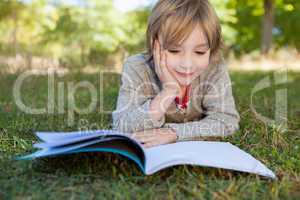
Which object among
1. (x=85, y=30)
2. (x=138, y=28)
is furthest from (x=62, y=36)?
(x=138, y=28)

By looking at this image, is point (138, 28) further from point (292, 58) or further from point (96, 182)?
point (96, 182)

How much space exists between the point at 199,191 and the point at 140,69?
121cm

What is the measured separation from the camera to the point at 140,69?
2.89 meters

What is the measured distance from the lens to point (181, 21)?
2627mm

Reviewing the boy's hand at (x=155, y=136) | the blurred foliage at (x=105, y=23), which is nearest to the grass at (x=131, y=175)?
the boy's hand at (x=155, y=136)

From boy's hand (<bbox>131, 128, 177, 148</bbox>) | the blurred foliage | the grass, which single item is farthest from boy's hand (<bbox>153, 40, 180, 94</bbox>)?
the blurred foliage

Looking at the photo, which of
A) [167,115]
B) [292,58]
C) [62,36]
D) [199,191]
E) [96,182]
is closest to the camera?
[199,191]

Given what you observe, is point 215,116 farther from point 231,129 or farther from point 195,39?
point 195,39

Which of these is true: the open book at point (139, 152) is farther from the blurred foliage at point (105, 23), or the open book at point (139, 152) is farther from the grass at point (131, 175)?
the blurred foliage at point (105, 23)

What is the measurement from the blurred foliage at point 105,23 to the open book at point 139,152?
15.0 metres

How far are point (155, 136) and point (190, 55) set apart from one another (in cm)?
48

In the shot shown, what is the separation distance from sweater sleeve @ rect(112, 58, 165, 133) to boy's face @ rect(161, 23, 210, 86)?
0.22 meters

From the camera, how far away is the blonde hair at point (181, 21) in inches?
103

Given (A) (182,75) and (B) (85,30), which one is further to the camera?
(B) (85,30)
